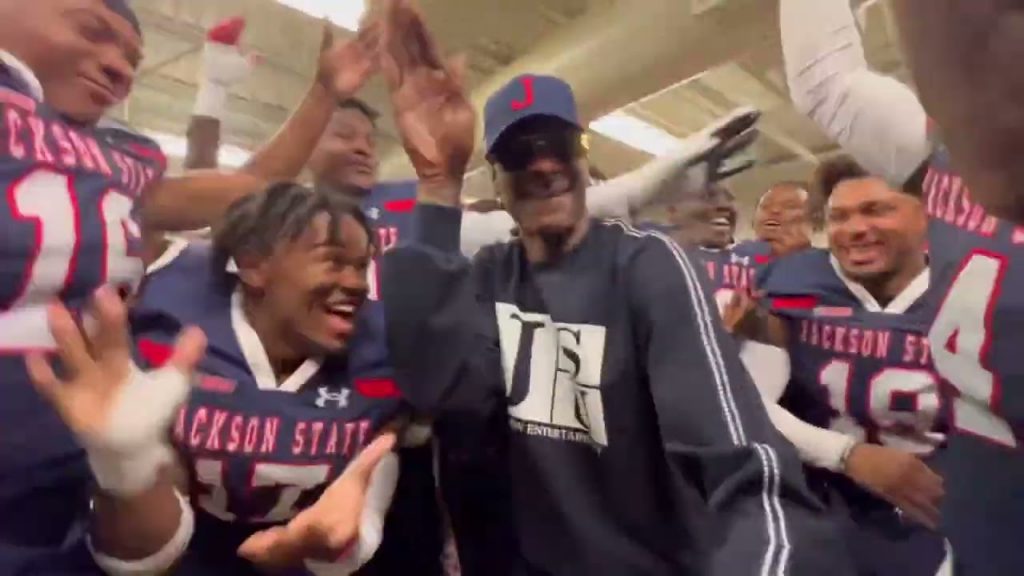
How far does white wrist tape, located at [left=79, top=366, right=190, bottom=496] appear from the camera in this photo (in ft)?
2.41

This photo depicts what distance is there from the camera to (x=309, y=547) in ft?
2.73

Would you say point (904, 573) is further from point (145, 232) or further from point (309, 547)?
point (145, 232)

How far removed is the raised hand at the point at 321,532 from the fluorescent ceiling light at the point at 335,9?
2.02 meters

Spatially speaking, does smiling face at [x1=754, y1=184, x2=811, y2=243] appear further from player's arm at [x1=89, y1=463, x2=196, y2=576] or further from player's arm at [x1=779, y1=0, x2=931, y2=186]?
player's arm at [x1=89, y1=463, x2=196, y2=576]

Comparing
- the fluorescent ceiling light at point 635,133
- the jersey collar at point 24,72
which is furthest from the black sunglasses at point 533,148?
the fluorescent ceiling light at point 635,133

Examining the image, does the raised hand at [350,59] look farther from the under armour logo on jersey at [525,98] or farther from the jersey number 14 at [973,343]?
the jersey number 14 at [973,343]

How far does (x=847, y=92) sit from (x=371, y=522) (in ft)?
2.27

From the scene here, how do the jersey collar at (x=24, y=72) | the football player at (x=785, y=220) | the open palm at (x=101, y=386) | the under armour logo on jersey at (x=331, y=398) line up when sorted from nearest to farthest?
the open palm at (x=101, y=386), the jersey collar at (x=24, y=72), the under armour logo on jersey at (x=331, y=398), the football player at (x=785, y=220)

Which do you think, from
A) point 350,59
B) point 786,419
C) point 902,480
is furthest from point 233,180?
point 902,480

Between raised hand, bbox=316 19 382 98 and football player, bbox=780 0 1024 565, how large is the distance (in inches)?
20.7

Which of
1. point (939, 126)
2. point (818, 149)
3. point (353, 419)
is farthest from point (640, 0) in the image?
point (818, 149)

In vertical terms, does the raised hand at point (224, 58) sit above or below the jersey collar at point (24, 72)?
above

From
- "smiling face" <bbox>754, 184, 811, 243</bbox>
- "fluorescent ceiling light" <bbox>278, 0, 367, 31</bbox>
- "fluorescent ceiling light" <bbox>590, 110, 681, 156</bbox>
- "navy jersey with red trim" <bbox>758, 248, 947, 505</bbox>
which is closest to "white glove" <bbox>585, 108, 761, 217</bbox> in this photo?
"navy jersey with red trim" <bbox>758, 248, 947, 505</bbox>

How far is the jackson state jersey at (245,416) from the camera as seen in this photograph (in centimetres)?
99
